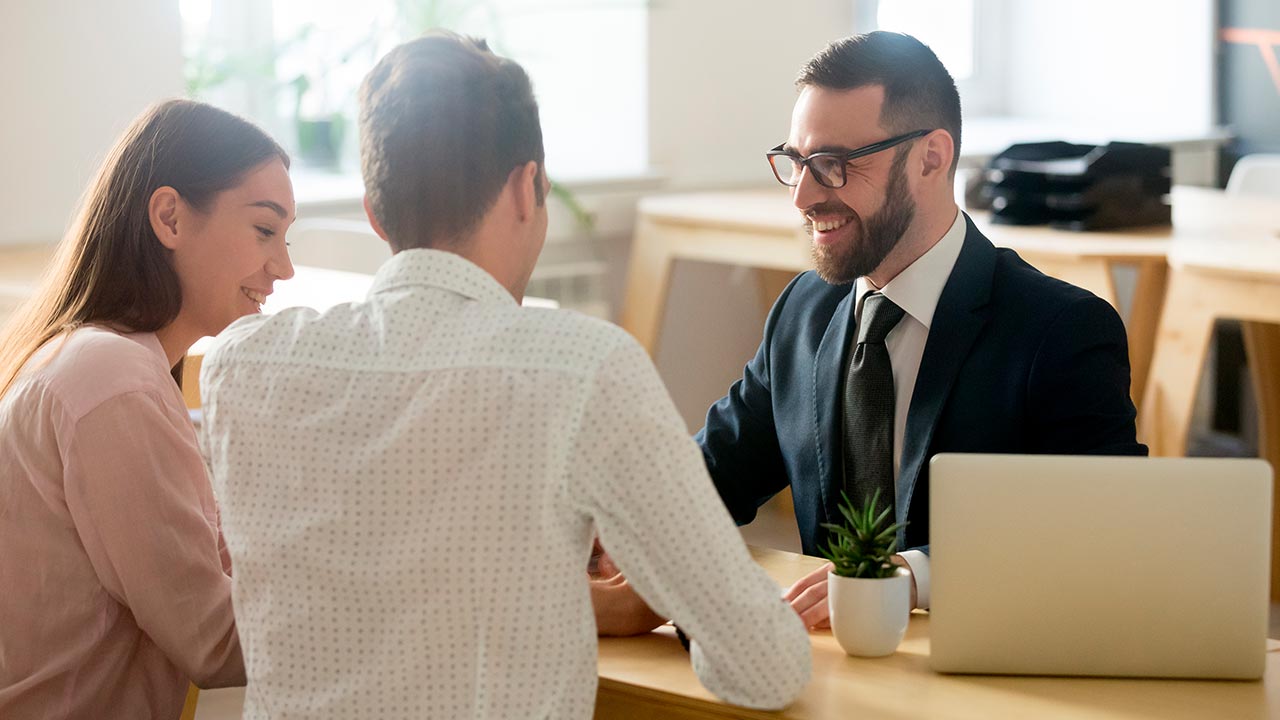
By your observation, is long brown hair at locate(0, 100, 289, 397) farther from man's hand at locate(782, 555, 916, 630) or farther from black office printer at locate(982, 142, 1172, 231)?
black office printer at locate(982, 142, 1172, 231)

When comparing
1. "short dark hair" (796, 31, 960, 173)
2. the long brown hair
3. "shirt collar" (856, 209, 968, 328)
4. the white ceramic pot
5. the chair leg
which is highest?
"short dark hair" (796, 31, 960, 173)

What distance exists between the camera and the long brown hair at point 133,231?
5.44 feet

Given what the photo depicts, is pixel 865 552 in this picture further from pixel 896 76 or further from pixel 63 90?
pixel 63 90

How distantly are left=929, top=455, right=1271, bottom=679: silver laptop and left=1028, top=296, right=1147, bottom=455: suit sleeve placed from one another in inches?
17.3

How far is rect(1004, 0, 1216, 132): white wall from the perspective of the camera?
5594 mm

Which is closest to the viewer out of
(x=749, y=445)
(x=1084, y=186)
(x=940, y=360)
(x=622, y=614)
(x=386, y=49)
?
(x=622, y=614)

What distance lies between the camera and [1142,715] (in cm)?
128

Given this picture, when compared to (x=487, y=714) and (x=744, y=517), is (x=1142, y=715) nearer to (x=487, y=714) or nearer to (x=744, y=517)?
(x=487, y=714)

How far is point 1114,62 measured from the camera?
5.76 meters

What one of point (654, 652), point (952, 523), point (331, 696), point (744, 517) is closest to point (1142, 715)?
point (952, 523)

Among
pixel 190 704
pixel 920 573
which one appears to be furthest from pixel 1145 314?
pixel 190 704

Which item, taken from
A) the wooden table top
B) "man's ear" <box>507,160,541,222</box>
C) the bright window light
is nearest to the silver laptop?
"man's ear" <box>507,160,541,222</box>

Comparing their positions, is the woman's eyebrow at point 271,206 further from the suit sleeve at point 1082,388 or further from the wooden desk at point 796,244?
the wooden desk at point 796,244

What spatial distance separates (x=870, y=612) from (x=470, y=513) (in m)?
0.43
